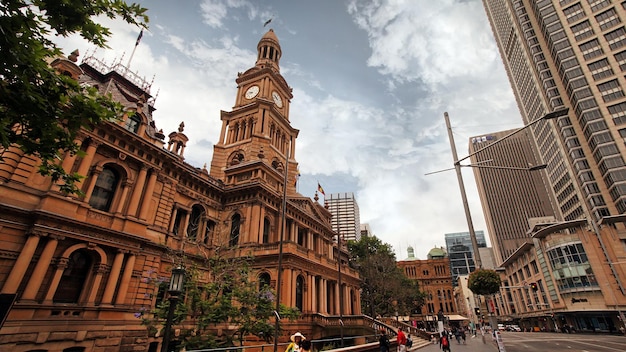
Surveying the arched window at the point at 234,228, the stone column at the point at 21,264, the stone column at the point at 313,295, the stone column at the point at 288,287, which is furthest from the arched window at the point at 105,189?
the stone column at the point at 313,295

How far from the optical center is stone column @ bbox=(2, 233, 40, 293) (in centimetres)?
1367

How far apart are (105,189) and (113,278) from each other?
5.70 metres

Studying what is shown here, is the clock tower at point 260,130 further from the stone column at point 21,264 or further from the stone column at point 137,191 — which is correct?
the stone column at point 21,264

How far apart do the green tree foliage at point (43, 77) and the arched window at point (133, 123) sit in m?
15.9

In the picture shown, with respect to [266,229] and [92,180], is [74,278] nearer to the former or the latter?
[92,180]

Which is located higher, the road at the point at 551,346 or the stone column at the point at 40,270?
the stone column at the point at 40,270

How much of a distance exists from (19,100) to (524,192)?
144420 mm

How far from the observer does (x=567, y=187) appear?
6444 cm

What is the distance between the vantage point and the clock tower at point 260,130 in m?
33.9

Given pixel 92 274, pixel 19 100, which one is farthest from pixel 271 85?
pixel 19 100

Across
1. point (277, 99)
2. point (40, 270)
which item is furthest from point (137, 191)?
point (277, 99)

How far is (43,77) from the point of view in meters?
6.27

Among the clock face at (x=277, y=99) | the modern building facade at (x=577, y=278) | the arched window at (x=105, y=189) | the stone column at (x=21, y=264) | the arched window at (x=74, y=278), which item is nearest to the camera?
the stone column at (x=21, y=264)

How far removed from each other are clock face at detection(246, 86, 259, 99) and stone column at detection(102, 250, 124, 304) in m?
29.8
